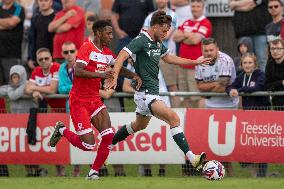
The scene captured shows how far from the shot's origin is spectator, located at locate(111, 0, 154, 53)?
62.6 feet

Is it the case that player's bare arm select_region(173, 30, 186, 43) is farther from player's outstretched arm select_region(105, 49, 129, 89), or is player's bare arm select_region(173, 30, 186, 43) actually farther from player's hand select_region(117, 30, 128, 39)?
player's outstretched arm select_region(105, 49, 129, 89)

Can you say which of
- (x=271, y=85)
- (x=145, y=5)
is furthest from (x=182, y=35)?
(x=271, y=85)

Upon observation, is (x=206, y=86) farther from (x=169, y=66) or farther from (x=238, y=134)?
(x=169, y=66)

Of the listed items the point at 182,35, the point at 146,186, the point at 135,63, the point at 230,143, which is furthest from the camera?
the point at 182,35

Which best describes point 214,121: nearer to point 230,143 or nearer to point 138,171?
point 230,143

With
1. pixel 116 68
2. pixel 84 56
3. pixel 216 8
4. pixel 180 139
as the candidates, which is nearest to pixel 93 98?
pixel 84 56

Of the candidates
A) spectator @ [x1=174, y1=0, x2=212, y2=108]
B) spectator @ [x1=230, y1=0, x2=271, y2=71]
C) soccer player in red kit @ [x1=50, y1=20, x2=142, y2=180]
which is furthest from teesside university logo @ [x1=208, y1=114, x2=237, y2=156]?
spectator @ [x1=230, y1=0, x2=271, y2=71]

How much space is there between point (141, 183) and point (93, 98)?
1.66m

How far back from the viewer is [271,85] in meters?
16.2

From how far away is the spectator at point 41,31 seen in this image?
1936cm

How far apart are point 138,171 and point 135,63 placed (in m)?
2.36

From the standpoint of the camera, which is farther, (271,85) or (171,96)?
(171,96)

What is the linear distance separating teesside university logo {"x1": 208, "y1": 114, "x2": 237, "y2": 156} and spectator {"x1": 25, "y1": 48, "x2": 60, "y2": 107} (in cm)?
278

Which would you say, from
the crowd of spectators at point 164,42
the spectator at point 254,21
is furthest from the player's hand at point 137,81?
the spectator at point 254,21
